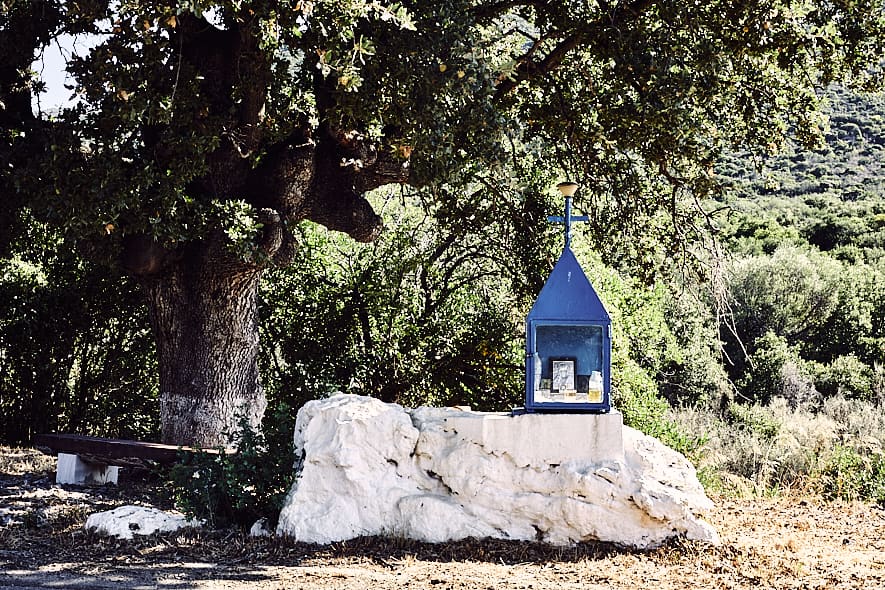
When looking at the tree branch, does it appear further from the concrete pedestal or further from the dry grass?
the dry grass

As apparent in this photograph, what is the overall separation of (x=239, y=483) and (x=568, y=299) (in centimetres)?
282

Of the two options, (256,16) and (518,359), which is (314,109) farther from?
(518,359)

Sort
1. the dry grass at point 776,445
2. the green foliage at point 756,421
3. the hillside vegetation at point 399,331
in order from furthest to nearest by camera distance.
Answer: the green foliage at point 756,421, the hillside vegetation at point 399,331, the dry grass at point 776,445

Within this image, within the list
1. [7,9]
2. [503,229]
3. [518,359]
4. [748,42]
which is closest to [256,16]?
[7,9]

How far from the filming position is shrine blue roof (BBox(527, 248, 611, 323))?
275 inches

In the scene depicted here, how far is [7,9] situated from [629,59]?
5172 millimetres

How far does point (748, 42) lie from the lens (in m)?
7.88

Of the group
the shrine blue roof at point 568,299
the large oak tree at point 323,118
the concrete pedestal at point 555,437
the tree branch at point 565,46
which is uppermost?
the tree branch at point 565,46

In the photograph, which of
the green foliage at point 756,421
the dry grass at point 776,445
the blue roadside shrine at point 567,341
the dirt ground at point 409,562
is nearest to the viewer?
the dirt ground at point 409,562

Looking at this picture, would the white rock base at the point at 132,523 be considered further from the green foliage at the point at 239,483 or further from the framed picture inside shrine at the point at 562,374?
the framed picture inside shrine at the point at 562,374

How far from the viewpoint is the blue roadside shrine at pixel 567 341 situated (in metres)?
6.95

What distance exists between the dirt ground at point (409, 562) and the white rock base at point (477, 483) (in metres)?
0.15

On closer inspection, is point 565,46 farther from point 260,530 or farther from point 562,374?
point 260,530

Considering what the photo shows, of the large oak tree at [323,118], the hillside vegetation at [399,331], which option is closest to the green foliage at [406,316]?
the hillside vegetation at [399,331]
